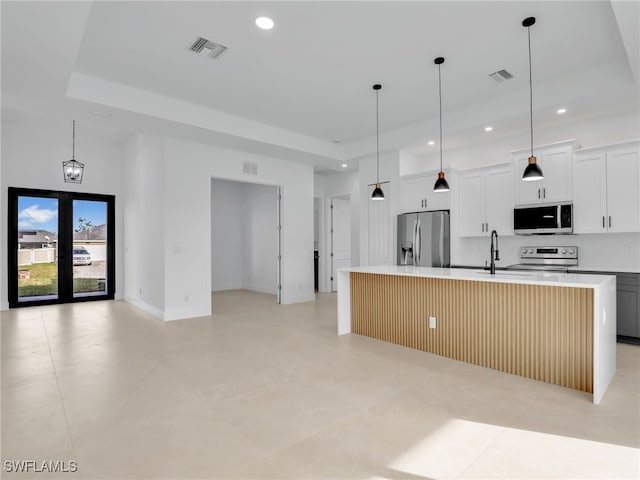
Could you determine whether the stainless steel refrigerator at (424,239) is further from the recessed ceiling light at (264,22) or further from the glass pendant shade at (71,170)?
the glass pendant shade at (71,170)

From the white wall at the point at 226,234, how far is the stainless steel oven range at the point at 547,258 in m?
6.71

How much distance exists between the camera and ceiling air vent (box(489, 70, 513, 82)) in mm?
4127

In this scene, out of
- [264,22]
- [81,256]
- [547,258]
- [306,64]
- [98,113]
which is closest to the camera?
[264,22]

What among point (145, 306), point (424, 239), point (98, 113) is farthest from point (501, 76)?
point (145, 306)

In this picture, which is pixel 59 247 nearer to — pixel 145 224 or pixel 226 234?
pixel 145 224

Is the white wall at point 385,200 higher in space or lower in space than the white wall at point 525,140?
lower

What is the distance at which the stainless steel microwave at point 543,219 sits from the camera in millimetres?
4773

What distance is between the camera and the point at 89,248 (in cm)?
754

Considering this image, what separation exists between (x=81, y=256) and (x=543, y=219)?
847cm

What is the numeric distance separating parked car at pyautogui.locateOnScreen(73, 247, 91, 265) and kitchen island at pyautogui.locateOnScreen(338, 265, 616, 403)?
6059 millimetres

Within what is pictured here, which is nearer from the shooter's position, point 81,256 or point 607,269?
point 607,269

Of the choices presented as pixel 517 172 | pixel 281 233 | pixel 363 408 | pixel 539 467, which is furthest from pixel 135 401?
pixel 517 172

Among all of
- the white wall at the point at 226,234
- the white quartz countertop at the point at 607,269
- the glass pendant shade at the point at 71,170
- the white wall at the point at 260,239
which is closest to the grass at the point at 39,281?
the glass pendant shade at the point at 71,170

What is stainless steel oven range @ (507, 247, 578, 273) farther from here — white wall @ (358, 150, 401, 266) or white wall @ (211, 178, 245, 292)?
white wall @ (211, 178, 245, 292)
